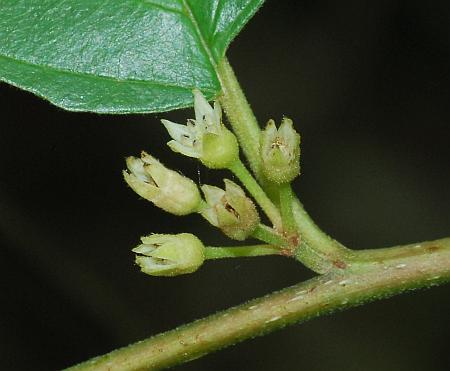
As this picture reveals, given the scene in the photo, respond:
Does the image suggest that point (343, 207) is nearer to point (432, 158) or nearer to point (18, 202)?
point (432, 158)

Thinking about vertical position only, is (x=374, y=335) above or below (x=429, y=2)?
below

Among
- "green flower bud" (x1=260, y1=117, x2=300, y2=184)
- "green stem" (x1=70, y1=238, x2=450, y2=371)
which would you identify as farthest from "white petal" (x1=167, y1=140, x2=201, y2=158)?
"green stem" (x1=70, y1=238, x2=450, y2=371)

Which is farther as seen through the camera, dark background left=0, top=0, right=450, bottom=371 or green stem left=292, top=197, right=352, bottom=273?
dark background left=0, top=0, right=450, bottom=371

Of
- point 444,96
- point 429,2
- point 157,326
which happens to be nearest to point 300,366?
point 157,326

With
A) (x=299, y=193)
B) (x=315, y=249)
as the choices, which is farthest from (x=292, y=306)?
(x=299, y=193)

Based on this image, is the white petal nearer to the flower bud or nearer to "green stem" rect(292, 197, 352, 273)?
the flower bud

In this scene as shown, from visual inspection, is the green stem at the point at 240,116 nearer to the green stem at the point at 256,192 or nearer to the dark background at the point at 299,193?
the green stem at the point at 256,192
